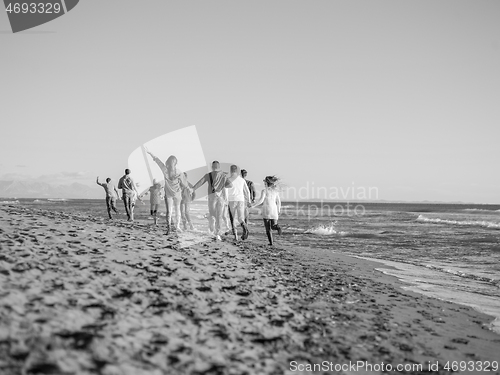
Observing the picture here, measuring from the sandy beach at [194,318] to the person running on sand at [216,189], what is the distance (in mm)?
3230

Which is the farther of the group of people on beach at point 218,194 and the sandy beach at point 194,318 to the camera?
the group of people on beach at point 218,194

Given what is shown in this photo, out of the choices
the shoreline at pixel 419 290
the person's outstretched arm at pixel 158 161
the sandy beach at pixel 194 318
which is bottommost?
the shoreline at pixel 419 290

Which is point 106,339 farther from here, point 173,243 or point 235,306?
point 173,243

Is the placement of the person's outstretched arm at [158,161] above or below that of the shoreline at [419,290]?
above

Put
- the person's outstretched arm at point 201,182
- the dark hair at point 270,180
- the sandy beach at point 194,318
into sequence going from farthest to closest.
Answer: the dark hair at point 270,180 → the person's outstretched arm at point 201,182 → the sandy beach at point 194,318

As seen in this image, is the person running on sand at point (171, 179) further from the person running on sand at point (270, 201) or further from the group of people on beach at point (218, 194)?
the person running on sand at point (270, 201)

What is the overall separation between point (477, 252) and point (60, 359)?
1970cm

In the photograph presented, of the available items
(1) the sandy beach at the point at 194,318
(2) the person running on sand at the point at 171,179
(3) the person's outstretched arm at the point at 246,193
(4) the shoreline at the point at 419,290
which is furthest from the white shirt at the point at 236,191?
(4) the shoreline at the point at 419,290

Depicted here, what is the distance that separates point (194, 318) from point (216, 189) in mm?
6913

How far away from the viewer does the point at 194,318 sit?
486 centimetres

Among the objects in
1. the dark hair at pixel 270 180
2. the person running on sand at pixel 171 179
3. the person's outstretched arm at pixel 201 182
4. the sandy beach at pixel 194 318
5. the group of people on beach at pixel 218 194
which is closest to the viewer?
the sandy beach at pixel 194 318

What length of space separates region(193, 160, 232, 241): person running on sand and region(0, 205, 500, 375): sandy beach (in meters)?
3.23

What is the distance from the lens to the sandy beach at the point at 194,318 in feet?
12.0

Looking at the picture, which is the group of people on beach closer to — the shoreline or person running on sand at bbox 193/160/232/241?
person running on sand at bbox 193/160/232/241
